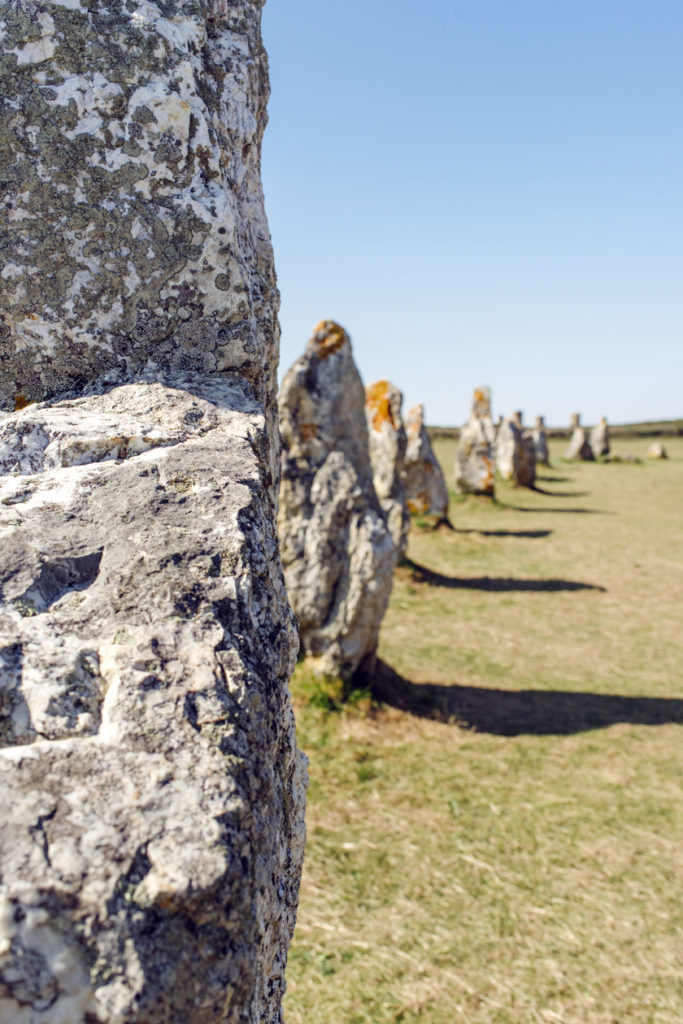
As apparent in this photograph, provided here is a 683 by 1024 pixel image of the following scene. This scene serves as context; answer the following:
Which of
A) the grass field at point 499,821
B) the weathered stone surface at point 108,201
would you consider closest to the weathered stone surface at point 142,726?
the weathered stone surface at point 108,201

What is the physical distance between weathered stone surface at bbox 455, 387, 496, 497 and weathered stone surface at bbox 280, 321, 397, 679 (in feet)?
30.7

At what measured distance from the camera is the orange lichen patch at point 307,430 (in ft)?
20.2

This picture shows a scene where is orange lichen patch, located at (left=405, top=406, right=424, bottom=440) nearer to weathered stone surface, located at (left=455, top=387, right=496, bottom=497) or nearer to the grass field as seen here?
weathered stone surface, located at (left=455, top=387, right=496, bottom=497)

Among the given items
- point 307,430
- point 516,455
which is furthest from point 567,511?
point 307,430

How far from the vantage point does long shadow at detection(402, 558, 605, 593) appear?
9.84m

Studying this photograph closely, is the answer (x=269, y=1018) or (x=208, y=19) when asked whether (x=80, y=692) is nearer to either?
(x=269, y=1018)

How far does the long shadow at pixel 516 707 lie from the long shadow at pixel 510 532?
669 centimetres

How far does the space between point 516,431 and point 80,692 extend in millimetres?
18156

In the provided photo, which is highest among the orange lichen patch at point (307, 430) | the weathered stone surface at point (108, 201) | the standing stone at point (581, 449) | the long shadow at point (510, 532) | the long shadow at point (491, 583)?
the weathered stone surface at point (108, 201)

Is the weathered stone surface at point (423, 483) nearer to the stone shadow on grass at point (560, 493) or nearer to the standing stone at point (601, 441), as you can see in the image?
the stone shadow on grass at point (560, 493)

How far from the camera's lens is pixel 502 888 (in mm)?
3807

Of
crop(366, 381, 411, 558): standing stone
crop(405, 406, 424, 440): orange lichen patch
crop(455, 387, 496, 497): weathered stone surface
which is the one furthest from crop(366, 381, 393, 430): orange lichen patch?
crop(455, 387, 496, 497): weathered stone surface

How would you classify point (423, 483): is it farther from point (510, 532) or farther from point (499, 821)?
point (499, 821)

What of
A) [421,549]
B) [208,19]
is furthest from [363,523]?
[421,549]
